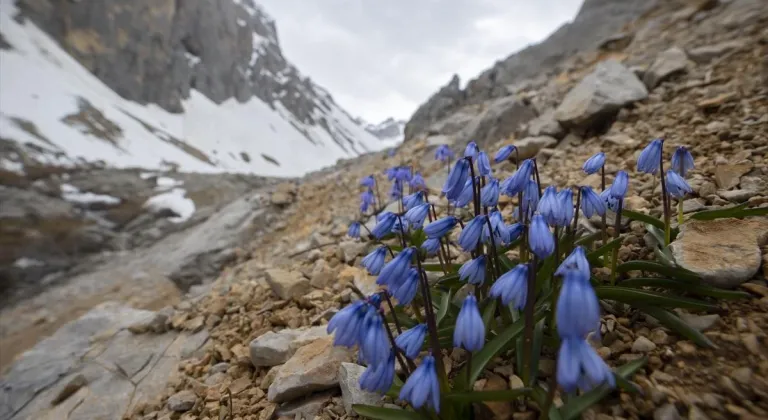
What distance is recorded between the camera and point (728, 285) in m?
1.99

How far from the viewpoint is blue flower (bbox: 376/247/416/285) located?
6.19ft

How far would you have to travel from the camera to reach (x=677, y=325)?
1850 mm

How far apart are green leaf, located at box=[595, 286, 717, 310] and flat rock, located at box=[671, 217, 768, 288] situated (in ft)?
0.68

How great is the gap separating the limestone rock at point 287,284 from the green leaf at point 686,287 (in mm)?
3047

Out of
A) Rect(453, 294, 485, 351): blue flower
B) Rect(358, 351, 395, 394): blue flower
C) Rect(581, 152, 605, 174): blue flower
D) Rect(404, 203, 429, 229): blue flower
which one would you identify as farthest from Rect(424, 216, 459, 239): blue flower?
Rect(581, 152, 605, 174): blue flower

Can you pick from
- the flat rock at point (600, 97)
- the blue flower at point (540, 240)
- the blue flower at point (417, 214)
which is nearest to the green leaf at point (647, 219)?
the blue flower at point (540, 240)

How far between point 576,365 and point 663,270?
4.12 ft

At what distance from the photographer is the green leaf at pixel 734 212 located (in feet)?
7.44

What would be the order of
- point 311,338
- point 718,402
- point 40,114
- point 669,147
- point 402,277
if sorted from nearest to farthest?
1. point 718,402
2. point 402,277
3. point 311,338
4. point 669,147
5. point 40,114

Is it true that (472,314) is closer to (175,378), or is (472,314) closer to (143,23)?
(175,378)

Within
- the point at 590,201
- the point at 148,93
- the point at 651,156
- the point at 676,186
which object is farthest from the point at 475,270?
the point at 148,93

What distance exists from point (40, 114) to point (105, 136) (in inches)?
203

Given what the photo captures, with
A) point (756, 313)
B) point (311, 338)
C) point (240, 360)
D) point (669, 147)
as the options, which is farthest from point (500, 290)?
point (669, 147)

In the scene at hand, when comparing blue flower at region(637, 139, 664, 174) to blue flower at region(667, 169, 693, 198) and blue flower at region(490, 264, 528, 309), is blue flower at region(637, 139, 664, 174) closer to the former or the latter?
blue flower at region(667, 169, 693, 198)
